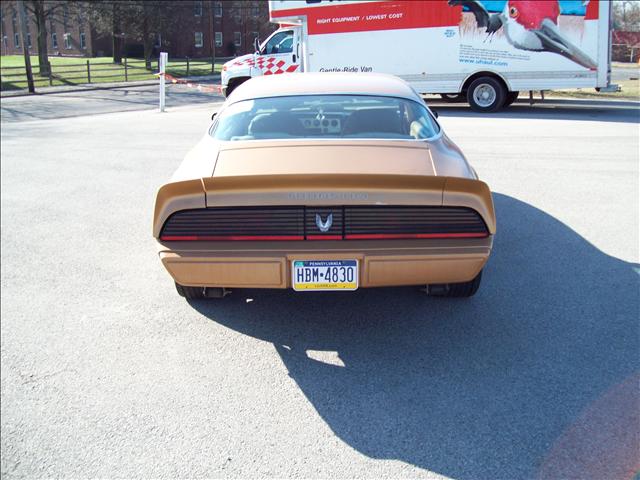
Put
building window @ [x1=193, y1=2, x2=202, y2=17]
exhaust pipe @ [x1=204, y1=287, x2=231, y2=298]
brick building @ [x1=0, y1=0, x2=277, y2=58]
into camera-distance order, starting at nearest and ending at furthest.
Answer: exhaust pipe @ [x1=204, y1=287, x2=231, y2=298] → brick building @ [x1=0, y1=0, x2=277, y2=58] → building window @ [x1=193, y1=2, x2=202, y2=17]

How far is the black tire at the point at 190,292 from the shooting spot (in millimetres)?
3971

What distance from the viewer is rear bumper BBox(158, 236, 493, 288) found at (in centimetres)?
325

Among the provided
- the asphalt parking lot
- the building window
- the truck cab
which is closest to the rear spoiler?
the asphalt parking lot

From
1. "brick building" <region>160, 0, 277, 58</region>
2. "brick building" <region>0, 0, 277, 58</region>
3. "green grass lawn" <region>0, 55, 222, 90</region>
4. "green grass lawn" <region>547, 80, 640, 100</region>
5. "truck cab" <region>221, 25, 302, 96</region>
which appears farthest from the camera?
"brick building" <region>160, 0, 277, 58</region>

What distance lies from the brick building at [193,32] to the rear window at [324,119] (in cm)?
3595

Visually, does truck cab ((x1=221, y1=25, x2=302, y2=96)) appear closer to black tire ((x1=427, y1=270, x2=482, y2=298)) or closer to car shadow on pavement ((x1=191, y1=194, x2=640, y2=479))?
car shadow on pavement ((x1=191, y1=194, x2=640, y2=479))

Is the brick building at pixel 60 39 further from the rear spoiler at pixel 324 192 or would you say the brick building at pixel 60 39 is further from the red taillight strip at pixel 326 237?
the red taillight strip at pixel 326 237

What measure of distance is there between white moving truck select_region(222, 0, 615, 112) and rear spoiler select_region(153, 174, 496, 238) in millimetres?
12406

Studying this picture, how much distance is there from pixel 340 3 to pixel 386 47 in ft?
5.55

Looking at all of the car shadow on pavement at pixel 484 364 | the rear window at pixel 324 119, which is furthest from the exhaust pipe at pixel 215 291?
the rear window at pixel 324 119

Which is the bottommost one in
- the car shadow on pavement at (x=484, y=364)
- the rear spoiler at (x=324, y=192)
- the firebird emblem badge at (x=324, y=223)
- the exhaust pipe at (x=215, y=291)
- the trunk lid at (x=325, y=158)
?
the car shadow on pavement at (x=484, y=364)

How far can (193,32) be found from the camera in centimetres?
4884

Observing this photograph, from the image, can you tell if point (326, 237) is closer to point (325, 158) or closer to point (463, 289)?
point (325, 158)

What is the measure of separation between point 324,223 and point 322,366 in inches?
31.0
